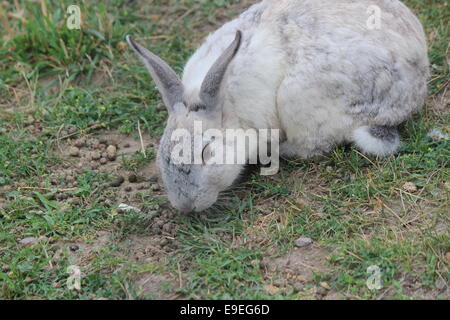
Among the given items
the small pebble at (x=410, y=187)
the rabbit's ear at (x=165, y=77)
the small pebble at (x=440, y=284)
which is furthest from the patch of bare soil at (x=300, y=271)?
the rabbit's ear at (x=165, y=77)

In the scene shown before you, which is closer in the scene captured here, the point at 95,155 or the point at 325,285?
the point at 325,285

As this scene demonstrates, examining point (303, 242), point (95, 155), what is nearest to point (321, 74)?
point (303, 242)

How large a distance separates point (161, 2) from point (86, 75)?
1266mm

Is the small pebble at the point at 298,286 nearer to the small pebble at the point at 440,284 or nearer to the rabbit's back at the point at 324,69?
the small pebble at the point at 440,284

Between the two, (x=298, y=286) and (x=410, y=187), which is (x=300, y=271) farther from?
(x=410, y=187)

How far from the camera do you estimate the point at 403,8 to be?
197 inches

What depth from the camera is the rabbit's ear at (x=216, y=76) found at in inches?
165

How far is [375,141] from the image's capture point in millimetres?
4645

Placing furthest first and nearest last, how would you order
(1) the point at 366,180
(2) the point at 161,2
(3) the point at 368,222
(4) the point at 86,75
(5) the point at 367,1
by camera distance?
1. (2) the point at 161,2
2. (4) the point at 86,75
3. (5) the point at 367,1
4. (1) the point at 366,180
5. (3) the point at 368,222

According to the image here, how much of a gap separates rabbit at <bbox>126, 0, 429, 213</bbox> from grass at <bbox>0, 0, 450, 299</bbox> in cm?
21

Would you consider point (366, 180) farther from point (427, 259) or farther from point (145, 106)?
point (145, 106)

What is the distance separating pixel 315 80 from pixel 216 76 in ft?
2.53

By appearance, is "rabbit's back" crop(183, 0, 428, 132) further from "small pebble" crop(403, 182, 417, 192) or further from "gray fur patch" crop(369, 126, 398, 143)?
"small pebble" crop(403, 182, 417, 192)
